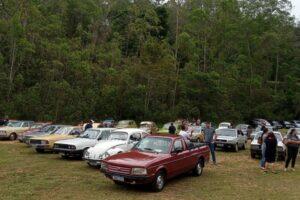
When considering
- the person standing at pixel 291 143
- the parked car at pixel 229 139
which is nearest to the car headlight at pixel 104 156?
the person standing at pixel 291 143

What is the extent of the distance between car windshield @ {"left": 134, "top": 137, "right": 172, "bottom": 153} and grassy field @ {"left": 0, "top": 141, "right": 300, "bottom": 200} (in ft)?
3.96

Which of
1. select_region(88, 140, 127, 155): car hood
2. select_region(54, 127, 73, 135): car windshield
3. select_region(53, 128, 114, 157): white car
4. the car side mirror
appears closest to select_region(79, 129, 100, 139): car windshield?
select_region(53, 128, 114, 157): white car

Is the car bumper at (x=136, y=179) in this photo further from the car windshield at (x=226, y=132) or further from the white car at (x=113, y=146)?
the car windshield at (x=226, y=132)

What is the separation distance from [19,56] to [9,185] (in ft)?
126

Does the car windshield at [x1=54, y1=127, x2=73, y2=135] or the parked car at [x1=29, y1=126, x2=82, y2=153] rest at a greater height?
the car windshield at [x1=54, y1=127, x2=73, y2=135]

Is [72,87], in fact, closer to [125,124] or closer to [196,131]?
[125,124]

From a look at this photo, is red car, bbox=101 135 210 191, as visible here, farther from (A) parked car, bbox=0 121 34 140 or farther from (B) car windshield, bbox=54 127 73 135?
(A) parked car, bbox=0 121 34 140

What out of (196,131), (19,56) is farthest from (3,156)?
(19,56)

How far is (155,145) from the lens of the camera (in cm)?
1325

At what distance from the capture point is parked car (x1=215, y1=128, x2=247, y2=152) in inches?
984

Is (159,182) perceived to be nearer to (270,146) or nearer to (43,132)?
(270,146)

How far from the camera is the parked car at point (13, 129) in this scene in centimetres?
2777

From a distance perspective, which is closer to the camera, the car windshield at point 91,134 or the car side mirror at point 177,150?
the car side mirror at point 177,150

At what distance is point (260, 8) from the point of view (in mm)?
76812
